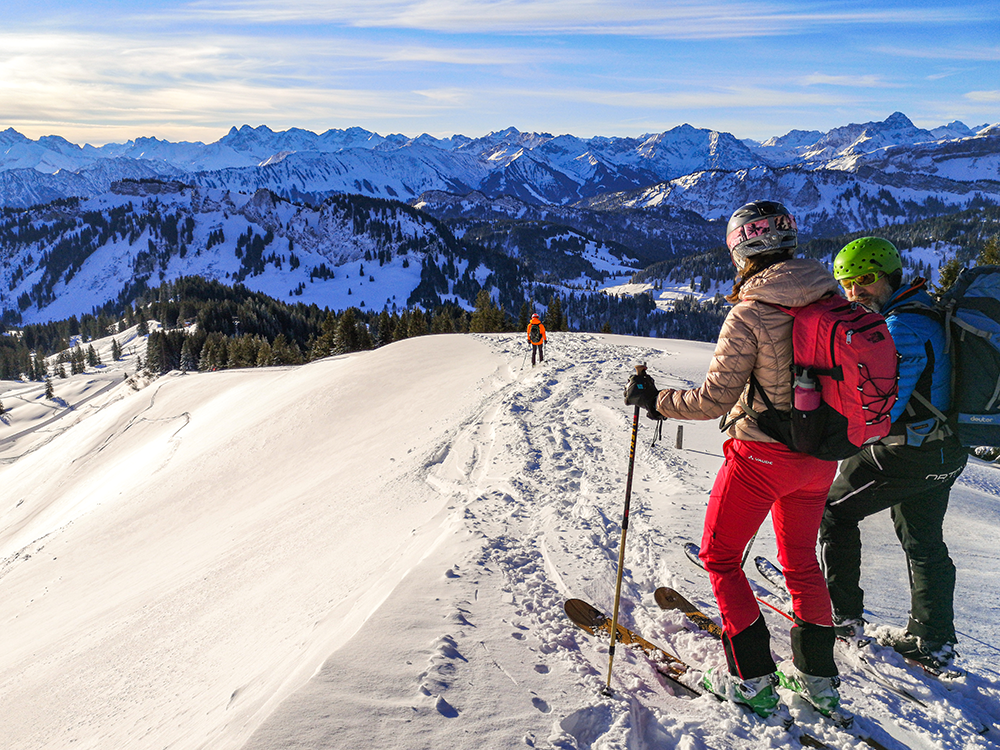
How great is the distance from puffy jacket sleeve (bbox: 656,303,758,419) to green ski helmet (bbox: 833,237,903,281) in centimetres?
160

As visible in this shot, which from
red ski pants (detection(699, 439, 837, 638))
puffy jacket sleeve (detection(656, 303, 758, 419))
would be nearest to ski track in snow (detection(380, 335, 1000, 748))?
red ski pants (detection(699, 439, 837, 638))

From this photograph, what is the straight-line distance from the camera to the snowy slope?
3467 mm

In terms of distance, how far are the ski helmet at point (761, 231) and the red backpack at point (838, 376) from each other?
49 cm

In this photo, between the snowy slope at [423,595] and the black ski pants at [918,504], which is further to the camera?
the black ski pants at [918,504]

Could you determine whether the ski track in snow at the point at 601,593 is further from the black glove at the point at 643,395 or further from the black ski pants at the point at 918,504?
the black glove at the point at 643,395

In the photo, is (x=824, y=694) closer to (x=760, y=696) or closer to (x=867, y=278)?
(x=760, y=696)

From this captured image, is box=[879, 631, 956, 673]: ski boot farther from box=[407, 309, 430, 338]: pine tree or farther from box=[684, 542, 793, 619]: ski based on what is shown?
box=[407, 309, 430, 338]: pine tree

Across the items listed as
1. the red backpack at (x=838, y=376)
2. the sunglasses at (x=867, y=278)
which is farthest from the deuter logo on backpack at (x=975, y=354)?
the red backpack at (x=838, y=376)

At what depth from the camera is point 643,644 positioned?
168 inches

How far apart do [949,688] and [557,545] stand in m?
3.42

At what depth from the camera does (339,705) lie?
10.9 feet

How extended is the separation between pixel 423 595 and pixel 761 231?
402 centimetres

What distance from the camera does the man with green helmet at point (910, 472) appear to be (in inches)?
153

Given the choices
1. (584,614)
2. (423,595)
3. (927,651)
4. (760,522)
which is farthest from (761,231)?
(423,595)
